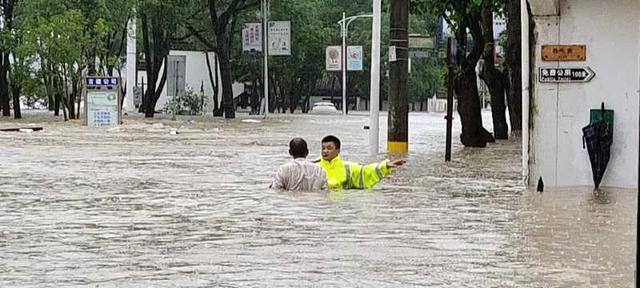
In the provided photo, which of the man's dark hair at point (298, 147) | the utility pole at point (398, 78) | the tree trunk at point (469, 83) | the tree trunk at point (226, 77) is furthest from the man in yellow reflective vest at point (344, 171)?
the tree trunk at point (226, 77)

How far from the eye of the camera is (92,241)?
9.29 meters

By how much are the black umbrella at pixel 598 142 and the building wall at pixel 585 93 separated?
0.49 feet

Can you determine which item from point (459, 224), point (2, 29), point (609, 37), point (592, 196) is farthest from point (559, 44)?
point (2, 29)

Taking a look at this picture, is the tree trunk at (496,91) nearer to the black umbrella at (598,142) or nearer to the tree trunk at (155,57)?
the black umbrella at (598,142)

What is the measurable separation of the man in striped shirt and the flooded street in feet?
0.73

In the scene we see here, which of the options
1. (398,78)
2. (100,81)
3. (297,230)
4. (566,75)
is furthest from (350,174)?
(100,81)

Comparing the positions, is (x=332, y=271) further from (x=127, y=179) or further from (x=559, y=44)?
(x=127, y=179)

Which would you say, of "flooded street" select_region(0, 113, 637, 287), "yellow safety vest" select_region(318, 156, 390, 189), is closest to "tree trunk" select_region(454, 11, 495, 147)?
"flooded street" select_region(0, 113, 637, 287)

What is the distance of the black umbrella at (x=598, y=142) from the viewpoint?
13812 millimetres

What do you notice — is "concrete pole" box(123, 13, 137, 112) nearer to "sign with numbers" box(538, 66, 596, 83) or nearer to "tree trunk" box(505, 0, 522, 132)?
"tree trunk" box(505, 0, 522, 132)

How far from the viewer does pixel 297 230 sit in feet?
33.1

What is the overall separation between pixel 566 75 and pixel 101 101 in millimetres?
26984

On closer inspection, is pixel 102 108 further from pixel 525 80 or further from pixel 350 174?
pixel 350 174

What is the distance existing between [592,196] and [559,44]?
2.03 meters
